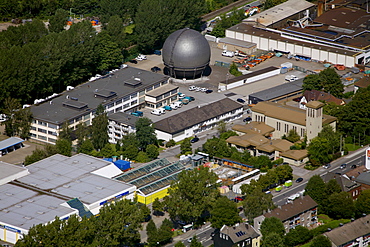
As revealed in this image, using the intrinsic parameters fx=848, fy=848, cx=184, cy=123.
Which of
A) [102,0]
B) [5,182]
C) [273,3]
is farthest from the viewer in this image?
[273,3]

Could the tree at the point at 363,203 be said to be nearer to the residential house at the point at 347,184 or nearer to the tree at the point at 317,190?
the residential house at the point at 347,184

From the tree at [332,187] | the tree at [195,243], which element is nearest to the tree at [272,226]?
the tree at [195,243]

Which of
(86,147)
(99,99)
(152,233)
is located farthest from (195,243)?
(99,99)

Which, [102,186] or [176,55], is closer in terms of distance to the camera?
[102,186]

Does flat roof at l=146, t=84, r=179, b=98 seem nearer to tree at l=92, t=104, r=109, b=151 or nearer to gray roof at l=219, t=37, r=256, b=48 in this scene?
tree at l=92, t=104, r=109, b=151

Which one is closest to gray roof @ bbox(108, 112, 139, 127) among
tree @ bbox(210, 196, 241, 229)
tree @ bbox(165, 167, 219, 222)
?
tree @ bbox(165, 167, 219, 222)

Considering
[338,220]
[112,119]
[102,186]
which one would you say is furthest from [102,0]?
[338,220]

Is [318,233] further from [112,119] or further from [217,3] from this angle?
[217,3]
